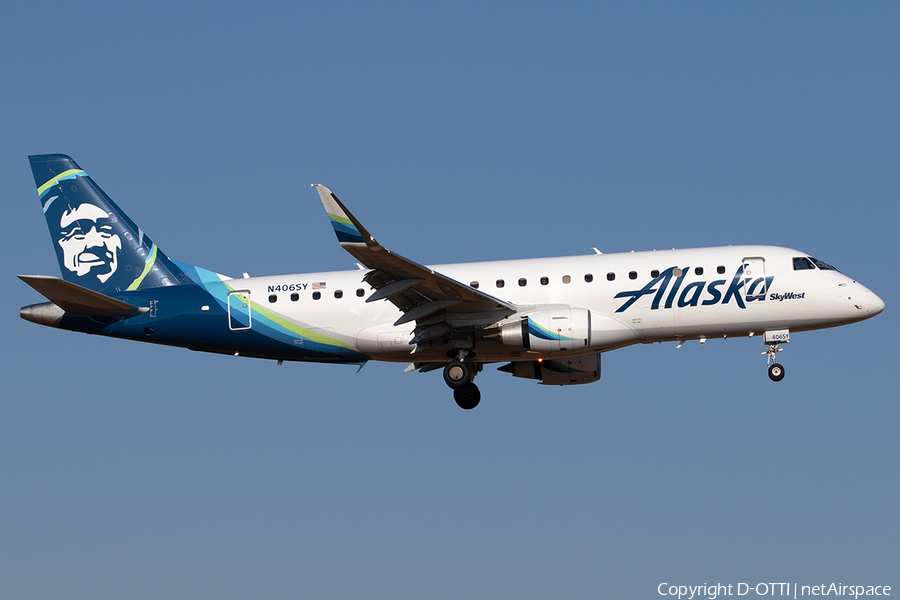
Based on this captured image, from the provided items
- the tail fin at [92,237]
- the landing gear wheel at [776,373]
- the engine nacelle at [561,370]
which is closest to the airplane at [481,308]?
the landing gear wheel at [776,373]

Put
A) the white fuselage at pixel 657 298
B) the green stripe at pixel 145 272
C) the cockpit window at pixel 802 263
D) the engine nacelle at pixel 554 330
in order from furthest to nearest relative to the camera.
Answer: the green stripe at pixel 145 272
the cockpit window at pixel 802 263
the white fuselage at pixel 657 298
the engine nacelle at pixel 554 330

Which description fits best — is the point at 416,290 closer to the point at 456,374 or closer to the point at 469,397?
the point at 456,374

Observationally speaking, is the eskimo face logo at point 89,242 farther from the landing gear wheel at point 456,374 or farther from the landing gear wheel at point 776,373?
the landing gear wheel at point 776,373

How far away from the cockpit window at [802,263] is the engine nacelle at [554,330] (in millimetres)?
7310

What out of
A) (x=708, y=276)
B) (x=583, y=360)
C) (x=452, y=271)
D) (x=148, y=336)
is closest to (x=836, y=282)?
(x=708, y=276)

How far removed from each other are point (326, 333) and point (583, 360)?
957cm

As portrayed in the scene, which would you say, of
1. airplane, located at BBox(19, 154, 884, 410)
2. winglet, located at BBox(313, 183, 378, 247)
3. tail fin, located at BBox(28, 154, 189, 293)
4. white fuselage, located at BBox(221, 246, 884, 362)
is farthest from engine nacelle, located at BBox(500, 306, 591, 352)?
tail fin, located at BBox(28, 154, 189, 293)

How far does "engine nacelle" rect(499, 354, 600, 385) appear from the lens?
3888 cm

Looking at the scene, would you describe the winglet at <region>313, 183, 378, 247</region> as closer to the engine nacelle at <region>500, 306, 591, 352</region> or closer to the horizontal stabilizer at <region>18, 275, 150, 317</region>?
the engine nacelle at <region>500, 306, 591, 352</region>

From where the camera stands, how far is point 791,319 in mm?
35156

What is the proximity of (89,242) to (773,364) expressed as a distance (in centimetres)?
2510

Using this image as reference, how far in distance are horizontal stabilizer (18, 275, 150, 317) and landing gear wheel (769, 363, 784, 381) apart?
2162 cm

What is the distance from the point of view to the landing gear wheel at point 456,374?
3594cm

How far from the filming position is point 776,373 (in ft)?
116
